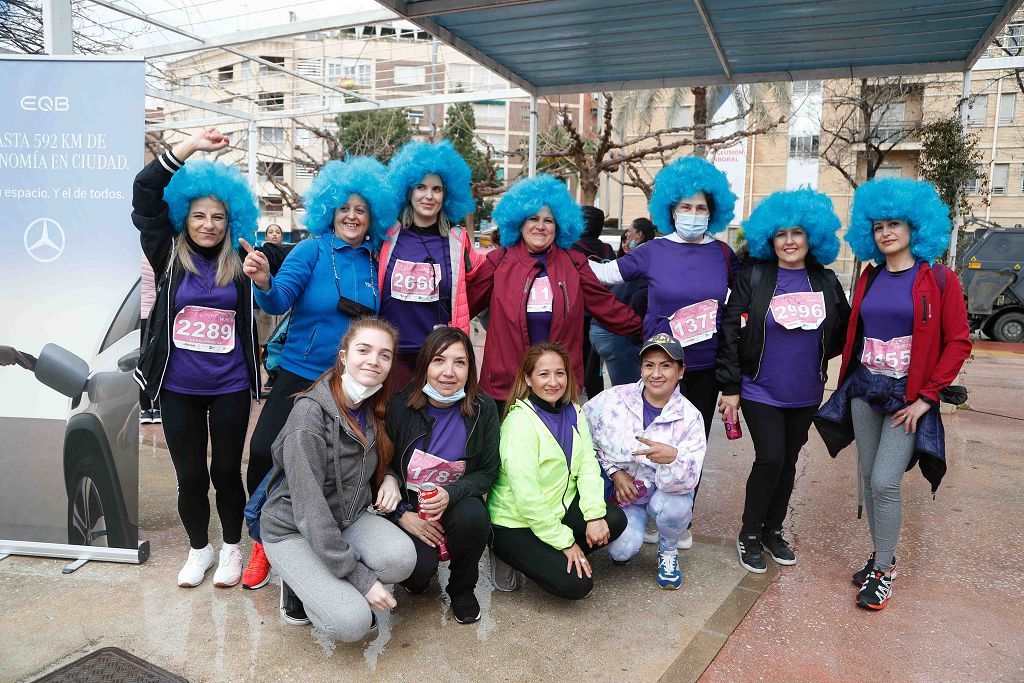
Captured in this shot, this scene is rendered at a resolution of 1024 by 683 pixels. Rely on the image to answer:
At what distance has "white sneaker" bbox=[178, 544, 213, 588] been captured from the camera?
3.37 meters

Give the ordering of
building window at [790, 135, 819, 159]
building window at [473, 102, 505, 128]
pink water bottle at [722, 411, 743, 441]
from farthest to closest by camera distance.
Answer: building window at [473, 102, 505, 128] → building window at [790, 135, 819, 159] → pink water bottle at [722, 411, 743, 441]

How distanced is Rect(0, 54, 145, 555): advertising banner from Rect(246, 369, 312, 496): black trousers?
2.11 feet

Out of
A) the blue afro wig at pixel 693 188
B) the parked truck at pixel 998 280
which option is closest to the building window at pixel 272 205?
the parked truck at pixel 998 280

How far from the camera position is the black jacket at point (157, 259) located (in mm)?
3242

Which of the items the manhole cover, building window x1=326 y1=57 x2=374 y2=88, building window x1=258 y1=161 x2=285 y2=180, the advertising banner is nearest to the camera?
the manhole cover

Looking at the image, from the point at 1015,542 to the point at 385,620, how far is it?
347 centimetres

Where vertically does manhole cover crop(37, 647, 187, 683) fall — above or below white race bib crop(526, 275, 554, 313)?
below

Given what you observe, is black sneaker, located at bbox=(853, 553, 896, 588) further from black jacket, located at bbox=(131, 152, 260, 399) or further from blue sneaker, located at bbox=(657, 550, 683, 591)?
black jacket, located at bbox=(131, 152, 260, 399)

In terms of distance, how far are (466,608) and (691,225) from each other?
2.20 metres

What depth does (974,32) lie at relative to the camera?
16.6ft

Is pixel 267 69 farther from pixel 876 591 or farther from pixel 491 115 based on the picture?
pixel 491 115

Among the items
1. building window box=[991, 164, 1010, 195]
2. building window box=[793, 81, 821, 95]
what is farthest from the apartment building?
building window box=[991, 164, 1010, 195]

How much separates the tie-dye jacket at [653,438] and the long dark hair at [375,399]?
110 centimetres

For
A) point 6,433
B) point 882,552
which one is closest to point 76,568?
point 6,433
